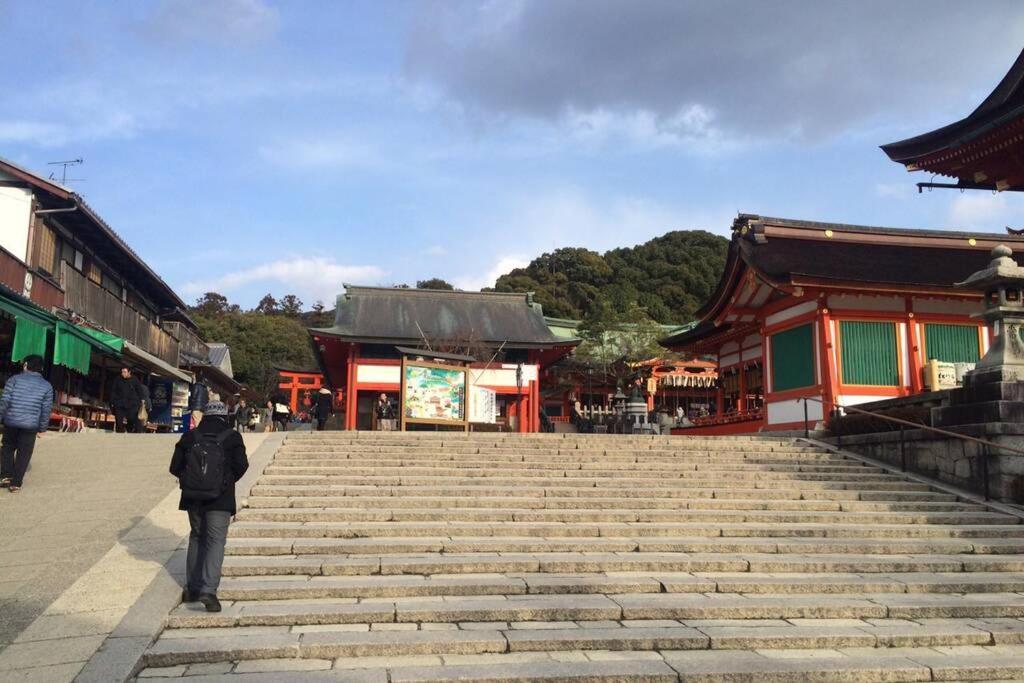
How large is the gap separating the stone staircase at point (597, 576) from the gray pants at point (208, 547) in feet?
0.66

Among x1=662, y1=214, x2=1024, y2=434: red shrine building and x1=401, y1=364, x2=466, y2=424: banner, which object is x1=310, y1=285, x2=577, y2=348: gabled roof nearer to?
x1=662, y1=214, x2=1024, y2=434: red shrine building

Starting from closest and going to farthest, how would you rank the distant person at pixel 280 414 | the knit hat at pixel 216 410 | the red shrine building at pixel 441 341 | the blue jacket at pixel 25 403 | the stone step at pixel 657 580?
the knit hat at pixel 216 410
the stone step at pixel 657 580
the blue jacket at pixel 25 403
the distant person at pixel 280 414
the red shrine building at pixel 441 341

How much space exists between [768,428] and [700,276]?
4334 cm

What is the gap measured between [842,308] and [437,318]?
1839 cm

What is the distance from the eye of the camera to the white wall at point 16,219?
1633cm

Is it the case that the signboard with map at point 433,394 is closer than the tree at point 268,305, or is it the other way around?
the signboard with map at point 433,394

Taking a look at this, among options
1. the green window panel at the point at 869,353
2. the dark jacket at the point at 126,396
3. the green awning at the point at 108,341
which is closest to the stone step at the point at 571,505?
the green window panel at the point at 869,353

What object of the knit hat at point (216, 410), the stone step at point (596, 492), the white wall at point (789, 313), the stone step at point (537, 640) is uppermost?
the white wall at point (789, 313)

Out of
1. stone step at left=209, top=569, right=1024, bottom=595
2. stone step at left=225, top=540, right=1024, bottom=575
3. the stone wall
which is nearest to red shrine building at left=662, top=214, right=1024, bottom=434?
the stone wall

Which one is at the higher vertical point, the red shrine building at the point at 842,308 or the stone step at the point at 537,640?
the red shrine building at the point at 842,308

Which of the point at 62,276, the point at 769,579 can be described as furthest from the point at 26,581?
the point at 62,276

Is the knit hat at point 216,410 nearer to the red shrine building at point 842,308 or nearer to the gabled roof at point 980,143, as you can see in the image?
the gabled roof at point 980,143

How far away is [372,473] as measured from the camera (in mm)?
10336

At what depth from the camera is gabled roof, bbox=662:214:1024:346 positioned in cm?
1616
